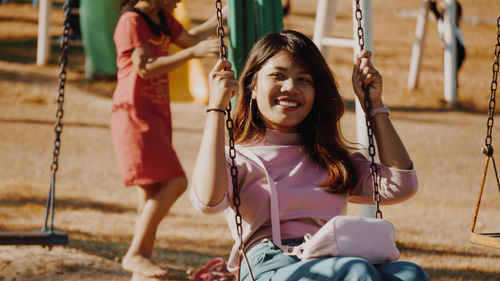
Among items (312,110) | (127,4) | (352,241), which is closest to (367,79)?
(312,110)

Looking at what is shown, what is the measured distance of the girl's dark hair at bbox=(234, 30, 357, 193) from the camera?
2707mm

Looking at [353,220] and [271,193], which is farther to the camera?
[271,193]

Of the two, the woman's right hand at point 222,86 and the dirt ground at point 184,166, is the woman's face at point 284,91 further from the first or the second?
the dirt ground at point 184,166

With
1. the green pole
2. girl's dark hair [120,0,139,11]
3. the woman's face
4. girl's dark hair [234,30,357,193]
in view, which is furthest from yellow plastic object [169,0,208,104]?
the woman's face

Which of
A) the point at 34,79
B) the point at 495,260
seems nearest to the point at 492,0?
the point at 34,79

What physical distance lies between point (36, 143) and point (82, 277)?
4.53 metres

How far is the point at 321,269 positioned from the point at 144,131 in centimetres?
214

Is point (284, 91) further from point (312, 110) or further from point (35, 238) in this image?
point (35, 238)

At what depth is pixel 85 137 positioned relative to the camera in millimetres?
9062

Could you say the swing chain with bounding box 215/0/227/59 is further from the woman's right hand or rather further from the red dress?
the red dress

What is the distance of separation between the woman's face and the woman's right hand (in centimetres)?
14

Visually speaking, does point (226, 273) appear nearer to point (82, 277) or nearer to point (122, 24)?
point (82, 277)

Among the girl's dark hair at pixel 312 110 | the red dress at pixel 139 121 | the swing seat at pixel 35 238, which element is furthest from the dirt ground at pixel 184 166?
the girl's dark hair at pixel 312 110

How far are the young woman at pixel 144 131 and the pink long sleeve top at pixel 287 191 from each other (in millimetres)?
1533
